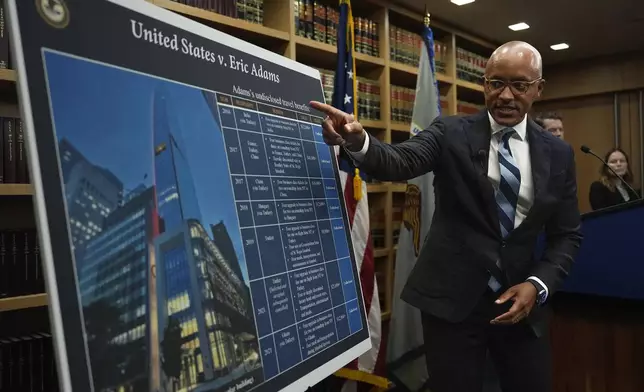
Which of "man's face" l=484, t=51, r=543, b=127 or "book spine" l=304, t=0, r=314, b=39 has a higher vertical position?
"book spine" l=304, t=0, r=314, b=39

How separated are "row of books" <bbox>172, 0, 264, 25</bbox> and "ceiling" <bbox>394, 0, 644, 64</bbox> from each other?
1.14 m

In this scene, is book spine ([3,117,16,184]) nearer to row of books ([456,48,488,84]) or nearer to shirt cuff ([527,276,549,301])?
shirt cuff ([527,276,549,301])

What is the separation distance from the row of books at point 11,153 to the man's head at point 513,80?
154 centimetres

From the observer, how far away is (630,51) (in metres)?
4.56

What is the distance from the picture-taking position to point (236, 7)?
7.52 ft

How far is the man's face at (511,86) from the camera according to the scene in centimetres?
138

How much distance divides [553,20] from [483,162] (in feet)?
8.88

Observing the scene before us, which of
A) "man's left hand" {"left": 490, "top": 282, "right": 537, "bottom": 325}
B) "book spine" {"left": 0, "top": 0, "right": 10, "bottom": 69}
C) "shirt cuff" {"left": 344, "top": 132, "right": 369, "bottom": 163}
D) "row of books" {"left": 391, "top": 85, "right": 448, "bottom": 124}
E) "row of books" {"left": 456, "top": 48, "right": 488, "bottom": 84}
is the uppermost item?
"row of books" {"left": 456, "top": 48, "right": 488, "bottom": 84}

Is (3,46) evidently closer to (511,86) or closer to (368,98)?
(511,86)

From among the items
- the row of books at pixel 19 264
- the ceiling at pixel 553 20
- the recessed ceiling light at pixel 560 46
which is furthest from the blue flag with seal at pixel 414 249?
the recessed ceiling light at pixel 560 46

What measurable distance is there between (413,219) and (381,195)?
47 cm

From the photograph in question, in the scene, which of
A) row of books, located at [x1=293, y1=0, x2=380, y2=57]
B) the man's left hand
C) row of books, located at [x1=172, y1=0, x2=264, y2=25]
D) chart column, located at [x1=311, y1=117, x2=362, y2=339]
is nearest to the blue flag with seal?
row of books, located at [x1=293, y1=0, x2=380, y2=57]

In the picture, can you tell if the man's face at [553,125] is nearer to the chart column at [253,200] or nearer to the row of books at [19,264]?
the chart column at [253,200]

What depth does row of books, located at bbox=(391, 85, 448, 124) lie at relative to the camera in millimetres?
3182
